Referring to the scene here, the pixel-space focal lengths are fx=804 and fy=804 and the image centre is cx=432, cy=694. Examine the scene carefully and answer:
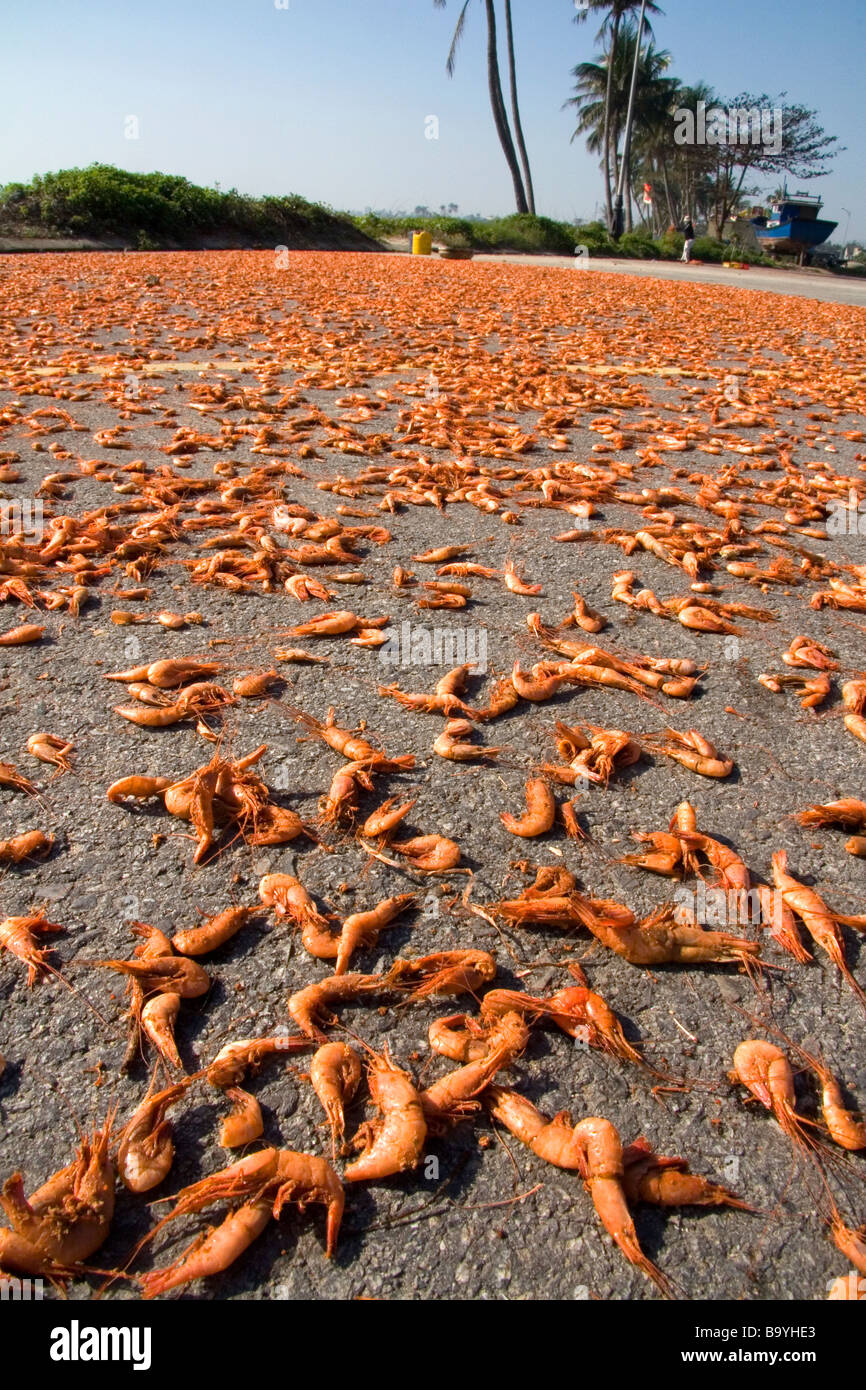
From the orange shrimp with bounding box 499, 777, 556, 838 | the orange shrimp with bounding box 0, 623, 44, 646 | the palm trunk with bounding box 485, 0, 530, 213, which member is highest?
the palm trunk with bounding box 485, 0, 530, 213

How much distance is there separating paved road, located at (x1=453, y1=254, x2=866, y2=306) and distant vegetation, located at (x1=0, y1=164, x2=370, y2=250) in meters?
7.82

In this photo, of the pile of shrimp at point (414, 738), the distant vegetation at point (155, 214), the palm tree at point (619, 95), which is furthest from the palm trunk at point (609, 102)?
the pile of shrimp at point (414, 738)

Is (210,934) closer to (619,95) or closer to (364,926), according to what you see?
(364,926)

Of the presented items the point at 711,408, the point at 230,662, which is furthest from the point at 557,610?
the point at 711,408

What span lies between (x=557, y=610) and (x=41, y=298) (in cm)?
1559

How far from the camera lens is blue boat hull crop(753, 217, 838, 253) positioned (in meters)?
41.5

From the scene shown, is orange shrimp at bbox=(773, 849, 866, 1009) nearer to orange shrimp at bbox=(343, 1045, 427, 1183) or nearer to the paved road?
orange shrimp at bbox=(343, 1045, 427, 1183)

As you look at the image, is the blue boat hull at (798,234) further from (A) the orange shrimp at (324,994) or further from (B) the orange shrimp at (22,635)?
(A) the orange shrimp at (324,994)

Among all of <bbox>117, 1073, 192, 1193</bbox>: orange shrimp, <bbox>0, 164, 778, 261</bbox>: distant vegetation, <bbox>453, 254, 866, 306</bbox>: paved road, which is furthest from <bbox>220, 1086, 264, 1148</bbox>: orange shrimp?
<bbox>0, 164, 778, 261</bbox>: distant vegetation

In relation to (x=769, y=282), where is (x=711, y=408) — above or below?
below

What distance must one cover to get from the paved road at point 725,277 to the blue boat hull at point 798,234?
6.35m

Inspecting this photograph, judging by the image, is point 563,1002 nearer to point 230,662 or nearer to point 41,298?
point 230,662

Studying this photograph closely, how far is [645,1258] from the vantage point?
65.1 inches

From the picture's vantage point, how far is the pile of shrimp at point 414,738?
1867mm
